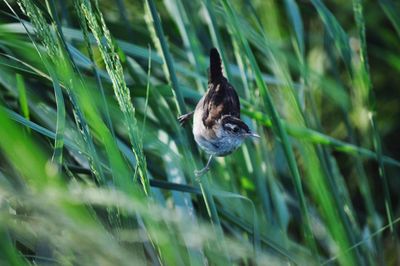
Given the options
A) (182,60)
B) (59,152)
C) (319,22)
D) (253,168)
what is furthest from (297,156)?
(59,152)

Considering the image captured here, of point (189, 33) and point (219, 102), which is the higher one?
point (189, 33)

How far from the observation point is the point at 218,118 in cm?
171

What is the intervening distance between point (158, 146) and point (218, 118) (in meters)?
0.27

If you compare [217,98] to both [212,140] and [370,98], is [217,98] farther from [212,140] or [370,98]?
[370,98]

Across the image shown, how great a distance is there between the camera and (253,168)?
1.66m

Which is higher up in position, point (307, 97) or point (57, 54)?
point (57, 54)

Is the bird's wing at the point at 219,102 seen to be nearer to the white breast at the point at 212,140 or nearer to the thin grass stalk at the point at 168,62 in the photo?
the white breast at the point at 212,140

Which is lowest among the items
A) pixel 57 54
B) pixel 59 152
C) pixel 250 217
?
pixel 250 217

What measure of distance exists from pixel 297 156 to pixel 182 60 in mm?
804

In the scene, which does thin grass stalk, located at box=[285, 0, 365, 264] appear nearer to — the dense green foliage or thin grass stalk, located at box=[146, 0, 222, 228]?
the dense green foliage

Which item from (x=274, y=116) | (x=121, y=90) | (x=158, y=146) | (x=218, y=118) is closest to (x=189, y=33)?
(x=218, y=118)

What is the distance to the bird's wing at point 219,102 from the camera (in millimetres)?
1612

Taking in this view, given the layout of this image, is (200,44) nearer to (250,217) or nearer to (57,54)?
(250,217)

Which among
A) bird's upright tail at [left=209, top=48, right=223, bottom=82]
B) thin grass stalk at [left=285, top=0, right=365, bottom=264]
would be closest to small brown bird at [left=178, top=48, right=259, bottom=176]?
bird's upright tail at [left=209, top=48, right=223, bottom=82]
